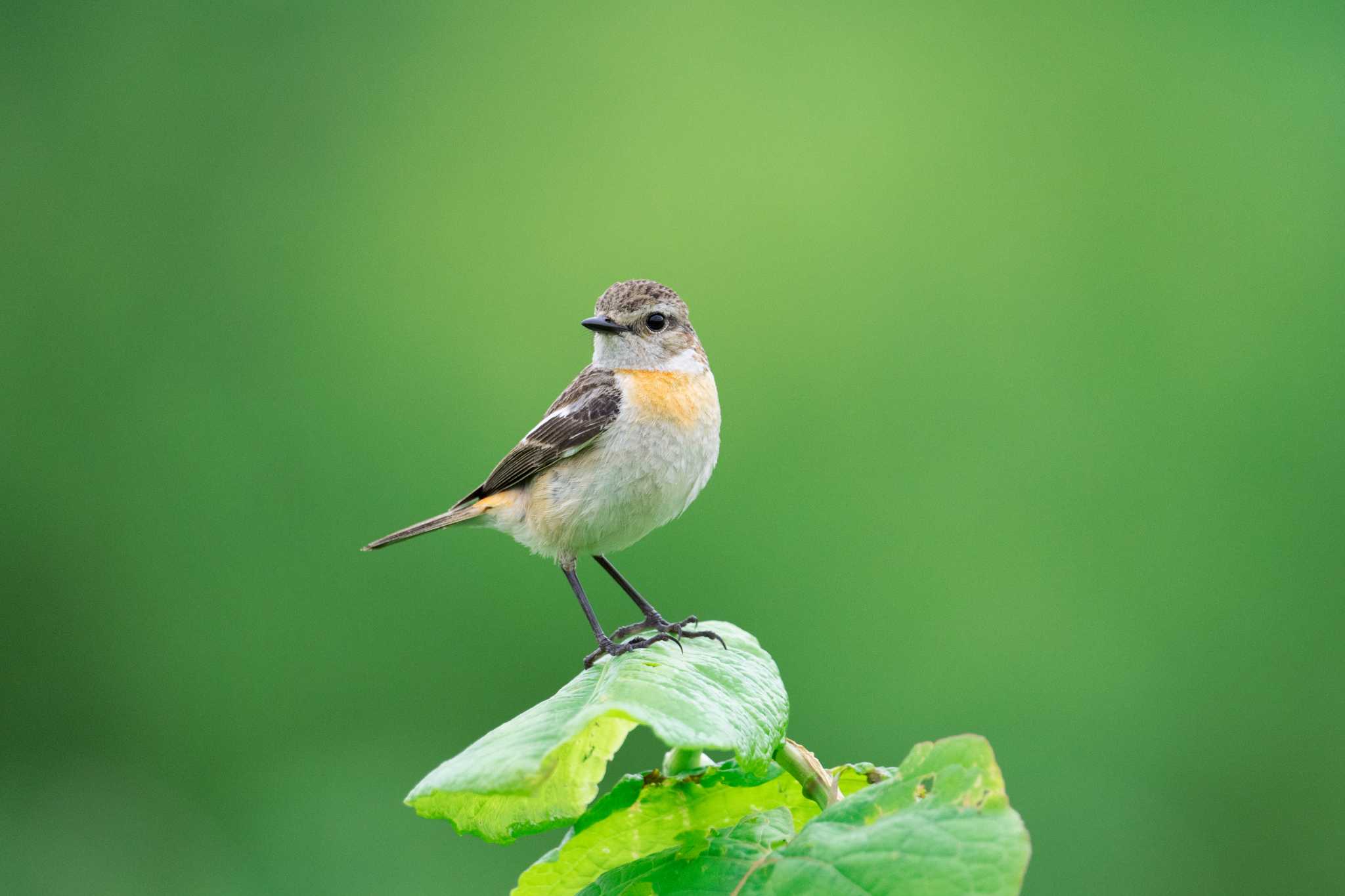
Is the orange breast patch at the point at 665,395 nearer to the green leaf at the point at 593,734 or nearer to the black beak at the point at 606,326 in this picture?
the black beak at the point at 606,326

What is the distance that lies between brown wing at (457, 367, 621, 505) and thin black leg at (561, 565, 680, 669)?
40 cm

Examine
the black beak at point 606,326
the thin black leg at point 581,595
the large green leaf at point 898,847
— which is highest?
the black beak at point 606,326

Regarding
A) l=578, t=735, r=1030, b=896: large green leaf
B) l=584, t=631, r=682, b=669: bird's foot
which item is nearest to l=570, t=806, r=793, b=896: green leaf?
l=578, t=735, r=1030, b=896: large green leaf

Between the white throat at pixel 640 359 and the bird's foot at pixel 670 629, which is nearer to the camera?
the bird's foot at pixel 670 629

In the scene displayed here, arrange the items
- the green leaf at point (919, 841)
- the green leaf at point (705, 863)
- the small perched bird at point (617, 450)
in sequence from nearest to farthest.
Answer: the green leaf at point (919, 841) < the green leaf at point (705, 863) < the small perched bird at point (617, 450)

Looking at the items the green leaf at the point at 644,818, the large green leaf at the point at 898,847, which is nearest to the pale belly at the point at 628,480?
the green leaf at the point at 644,818

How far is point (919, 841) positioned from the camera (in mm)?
1949

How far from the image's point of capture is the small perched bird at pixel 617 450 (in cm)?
446

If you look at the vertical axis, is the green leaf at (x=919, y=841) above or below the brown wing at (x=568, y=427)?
below

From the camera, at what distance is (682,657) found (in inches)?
97.3

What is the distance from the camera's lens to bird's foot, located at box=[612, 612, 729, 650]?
3.07 meters

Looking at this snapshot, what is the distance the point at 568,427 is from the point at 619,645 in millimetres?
1087

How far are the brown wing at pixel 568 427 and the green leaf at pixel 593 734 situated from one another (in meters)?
2.07

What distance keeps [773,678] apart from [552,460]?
7.65ft
